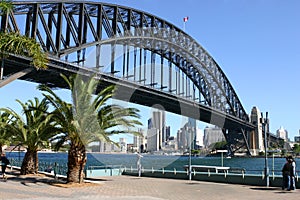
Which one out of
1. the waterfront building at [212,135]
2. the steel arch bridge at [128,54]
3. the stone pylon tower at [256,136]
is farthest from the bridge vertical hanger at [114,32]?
the stone pylon tower at [256,136]

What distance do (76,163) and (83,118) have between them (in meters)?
2.40

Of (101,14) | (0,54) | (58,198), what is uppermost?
(101,14)

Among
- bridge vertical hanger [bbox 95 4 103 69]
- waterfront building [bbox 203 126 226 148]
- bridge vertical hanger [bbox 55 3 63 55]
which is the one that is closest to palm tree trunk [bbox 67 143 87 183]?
bridge vertical hanger [bbox 55 3 63 55]

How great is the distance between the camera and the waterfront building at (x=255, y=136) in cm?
10775

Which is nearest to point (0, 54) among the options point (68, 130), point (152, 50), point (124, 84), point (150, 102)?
point (68, 130)

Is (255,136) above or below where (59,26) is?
below

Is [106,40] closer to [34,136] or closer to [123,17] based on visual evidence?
[123,17]

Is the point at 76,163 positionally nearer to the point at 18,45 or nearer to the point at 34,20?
the point at 18,45

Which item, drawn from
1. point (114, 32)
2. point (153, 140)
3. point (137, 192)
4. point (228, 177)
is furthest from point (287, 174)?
point (114, 32)

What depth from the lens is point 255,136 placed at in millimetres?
108562

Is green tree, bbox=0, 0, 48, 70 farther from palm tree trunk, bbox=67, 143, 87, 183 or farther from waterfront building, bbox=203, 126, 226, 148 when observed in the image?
waterfront building, bbox=203, 126, 226, 148

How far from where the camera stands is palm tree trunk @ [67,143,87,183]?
20094 millimetres

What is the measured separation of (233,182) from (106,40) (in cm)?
3415

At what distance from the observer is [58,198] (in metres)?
14.3
